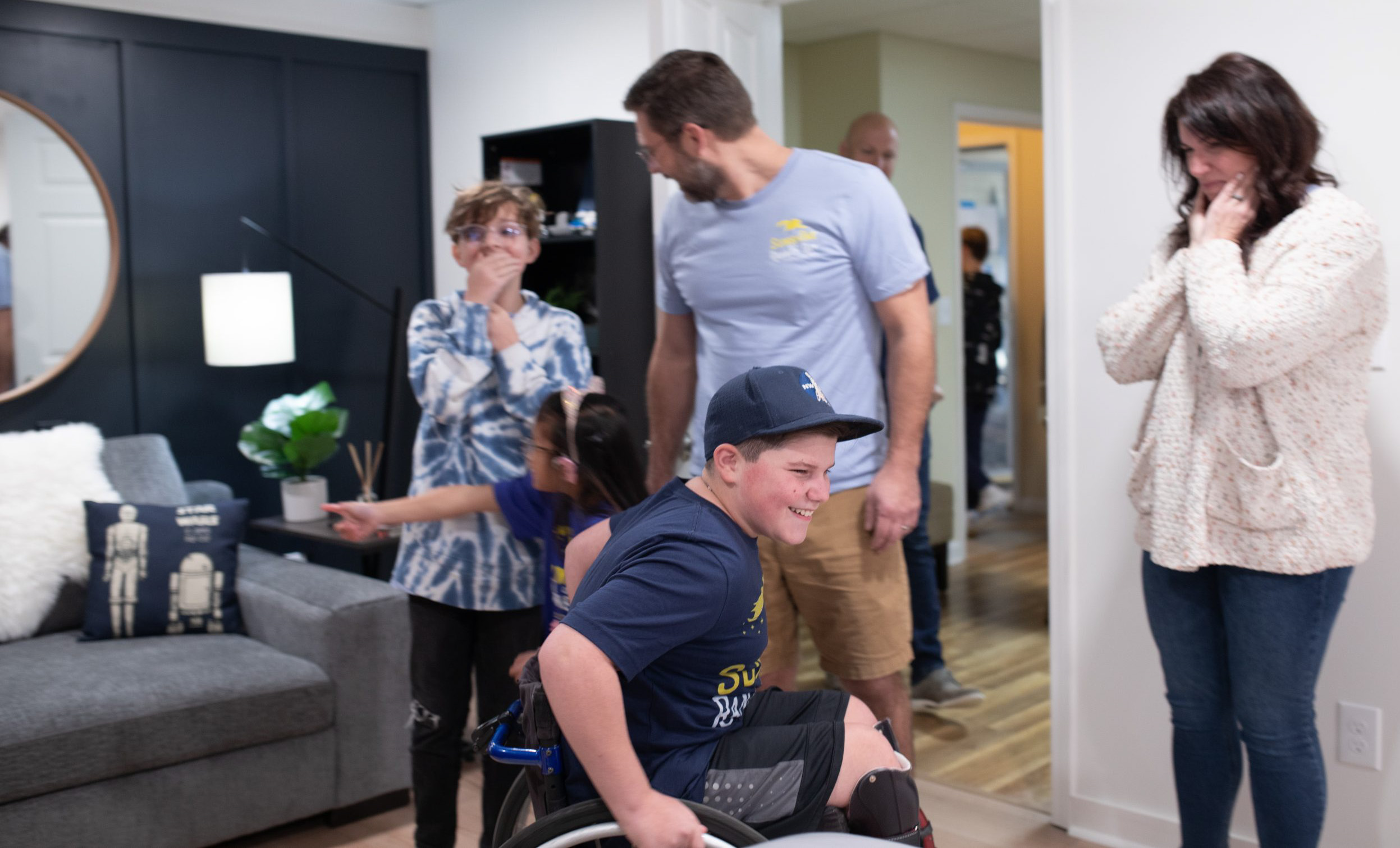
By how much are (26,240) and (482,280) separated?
91.3 inches

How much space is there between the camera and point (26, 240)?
3.77m

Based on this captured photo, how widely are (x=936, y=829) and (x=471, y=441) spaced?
1.40m

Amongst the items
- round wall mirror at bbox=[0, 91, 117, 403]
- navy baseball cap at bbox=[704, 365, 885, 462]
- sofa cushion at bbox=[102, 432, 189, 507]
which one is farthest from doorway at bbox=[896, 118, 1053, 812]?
round wall mirror at bbox=[0, 91, 117, 403]

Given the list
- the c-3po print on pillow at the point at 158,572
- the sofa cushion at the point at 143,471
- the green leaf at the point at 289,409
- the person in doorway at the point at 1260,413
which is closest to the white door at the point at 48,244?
the sofa cushion at the point at 143,471

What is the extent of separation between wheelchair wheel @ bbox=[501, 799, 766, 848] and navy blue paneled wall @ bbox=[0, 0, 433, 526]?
311cm

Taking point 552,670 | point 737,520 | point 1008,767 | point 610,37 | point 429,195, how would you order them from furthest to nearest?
point 429,195 → point 610,37 → point 1008,767 → point 737,520 → point 552,670

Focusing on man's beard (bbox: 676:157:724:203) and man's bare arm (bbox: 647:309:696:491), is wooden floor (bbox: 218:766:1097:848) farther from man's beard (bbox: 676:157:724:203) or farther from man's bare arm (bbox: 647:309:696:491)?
man's beard (bbox: 676:157:724:203)

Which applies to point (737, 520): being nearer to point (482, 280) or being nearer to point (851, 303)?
point (851, 303)

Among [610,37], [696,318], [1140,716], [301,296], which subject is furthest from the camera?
[301,296]

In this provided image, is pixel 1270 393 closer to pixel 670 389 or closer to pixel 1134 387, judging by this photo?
pixel 1134 387

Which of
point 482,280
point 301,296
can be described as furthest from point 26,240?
point 482,280

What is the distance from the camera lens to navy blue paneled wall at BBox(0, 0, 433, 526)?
3.89 m

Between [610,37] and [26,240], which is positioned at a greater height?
[610,37]

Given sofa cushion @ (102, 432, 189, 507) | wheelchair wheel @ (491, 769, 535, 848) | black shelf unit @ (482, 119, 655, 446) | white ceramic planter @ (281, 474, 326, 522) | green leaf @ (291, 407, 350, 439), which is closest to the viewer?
wheelchair wheel @ (491, 769, 535, 848)
